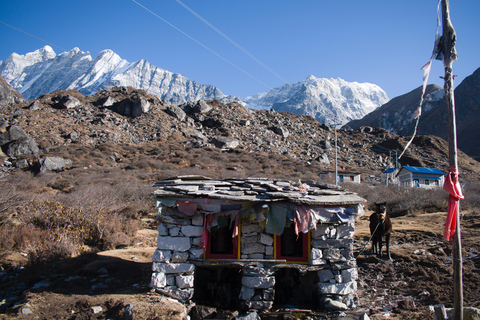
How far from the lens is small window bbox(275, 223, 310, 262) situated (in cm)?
880

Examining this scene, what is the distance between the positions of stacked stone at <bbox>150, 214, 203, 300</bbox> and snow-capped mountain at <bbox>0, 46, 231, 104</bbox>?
163429mm

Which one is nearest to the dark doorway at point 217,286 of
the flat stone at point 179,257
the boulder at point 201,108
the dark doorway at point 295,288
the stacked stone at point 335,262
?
the dark doorway at point 295,288

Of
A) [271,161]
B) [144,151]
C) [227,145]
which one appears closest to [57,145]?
[144,151]

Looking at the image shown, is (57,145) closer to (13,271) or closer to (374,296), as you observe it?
(13,271)

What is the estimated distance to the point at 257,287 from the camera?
8430mm

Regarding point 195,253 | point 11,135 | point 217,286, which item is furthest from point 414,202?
point 11,135

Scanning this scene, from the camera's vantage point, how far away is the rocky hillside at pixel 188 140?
38.3m

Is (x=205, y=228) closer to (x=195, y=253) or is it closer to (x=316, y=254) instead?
(x=195, y=253)

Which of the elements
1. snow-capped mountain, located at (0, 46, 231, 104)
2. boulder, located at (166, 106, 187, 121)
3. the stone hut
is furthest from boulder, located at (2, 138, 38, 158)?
snow-capped mountain, located at (0, 46, 231, 104)

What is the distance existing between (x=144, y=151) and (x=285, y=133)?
95.5ft

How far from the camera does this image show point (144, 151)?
145ft

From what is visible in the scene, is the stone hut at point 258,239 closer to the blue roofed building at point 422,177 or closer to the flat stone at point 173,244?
the flat stone at point 173,244

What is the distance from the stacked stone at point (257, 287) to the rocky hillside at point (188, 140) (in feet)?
77.0

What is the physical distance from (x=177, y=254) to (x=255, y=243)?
210cm
